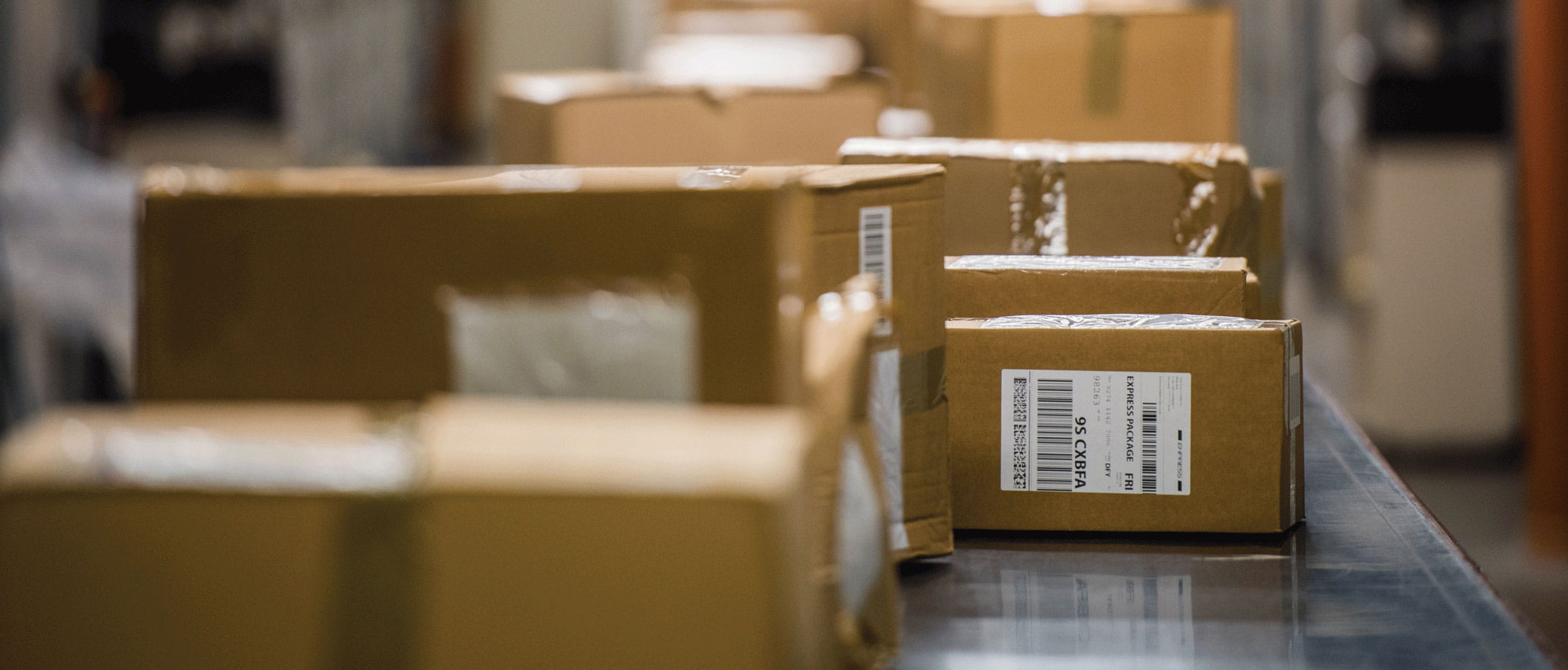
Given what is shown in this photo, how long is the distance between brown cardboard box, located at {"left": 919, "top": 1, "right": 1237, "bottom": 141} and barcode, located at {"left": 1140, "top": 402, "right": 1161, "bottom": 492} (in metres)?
0.69

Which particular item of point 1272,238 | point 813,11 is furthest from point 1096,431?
point 813,11

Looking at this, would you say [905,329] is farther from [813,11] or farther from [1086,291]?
[813,11]

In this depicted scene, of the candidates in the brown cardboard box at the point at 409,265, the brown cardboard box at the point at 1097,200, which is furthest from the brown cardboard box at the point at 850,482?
the brown cardboard box at the point at 1097,200

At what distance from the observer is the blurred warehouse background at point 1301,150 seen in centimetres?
319

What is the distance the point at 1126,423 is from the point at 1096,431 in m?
0.03

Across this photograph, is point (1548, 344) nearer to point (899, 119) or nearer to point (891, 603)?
point (899, 119)

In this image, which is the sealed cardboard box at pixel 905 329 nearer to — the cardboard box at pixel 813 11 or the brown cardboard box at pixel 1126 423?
the brown cardboard box at pixel 1126 423

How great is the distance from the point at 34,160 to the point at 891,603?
2.96 m

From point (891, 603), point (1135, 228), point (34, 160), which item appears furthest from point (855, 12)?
point (891, 603)

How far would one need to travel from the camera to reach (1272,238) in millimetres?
1609

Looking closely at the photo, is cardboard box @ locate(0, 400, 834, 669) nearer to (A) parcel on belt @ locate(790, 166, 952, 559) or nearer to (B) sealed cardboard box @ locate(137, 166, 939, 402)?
(B) sealed cardboard box @ locate(137, 166, 939, 402)

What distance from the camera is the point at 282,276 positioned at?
81 centimetres

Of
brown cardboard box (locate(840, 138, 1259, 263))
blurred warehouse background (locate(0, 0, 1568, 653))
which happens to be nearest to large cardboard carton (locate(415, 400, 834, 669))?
brown cardboard box (locate(840, 138, 1259, 263))

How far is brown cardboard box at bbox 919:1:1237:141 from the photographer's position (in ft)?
5.57
